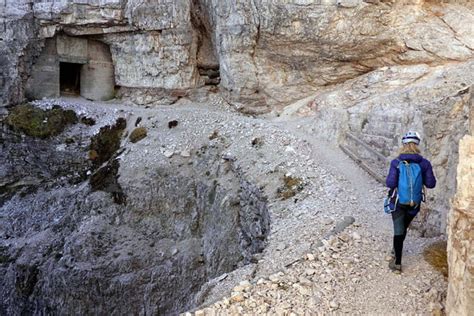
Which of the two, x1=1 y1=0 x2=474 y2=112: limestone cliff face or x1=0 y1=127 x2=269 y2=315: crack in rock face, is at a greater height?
x1=1 y1=0 x2=474 y2=112: limestone cliff face

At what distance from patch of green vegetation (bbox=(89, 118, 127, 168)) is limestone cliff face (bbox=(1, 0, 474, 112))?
396 cm

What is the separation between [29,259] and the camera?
62.4 ft

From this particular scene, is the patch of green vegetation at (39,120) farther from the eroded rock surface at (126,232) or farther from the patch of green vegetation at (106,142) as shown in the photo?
the eroded rock surface at (126,232)

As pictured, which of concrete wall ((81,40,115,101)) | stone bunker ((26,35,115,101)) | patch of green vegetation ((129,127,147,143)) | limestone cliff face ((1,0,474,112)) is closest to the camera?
limestone cliff face ((1,0,474,112))

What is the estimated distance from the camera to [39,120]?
86.3ft

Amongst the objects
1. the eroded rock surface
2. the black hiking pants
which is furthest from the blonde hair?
the eroded rock surface

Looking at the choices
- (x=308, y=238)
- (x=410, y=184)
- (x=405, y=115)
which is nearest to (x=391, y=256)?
(x=410, y=184)

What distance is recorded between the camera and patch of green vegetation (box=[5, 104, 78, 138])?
2569 centimetres

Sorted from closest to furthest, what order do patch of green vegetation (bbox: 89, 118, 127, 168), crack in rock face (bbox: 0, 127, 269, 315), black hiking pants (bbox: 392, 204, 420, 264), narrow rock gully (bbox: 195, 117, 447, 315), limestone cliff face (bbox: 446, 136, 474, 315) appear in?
limestone cliff face (bbox: 446, 136, 474, 315)
narrow rock gully (bbox: 195, 117, 447, 315)
black hiking pants (bbox: 392, 204, 420, 264)
crack in rock face (bbox: 0, 127, 269, 315)
patch of green vegetation (bbox: 89, 118, 127, 168)

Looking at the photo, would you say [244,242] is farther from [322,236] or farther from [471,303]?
[471,303]

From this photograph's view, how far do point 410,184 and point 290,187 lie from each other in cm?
864

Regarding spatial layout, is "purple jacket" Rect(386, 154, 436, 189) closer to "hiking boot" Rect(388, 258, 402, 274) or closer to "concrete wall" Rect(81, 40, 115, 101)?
"hiking boot" Rect(388, 258, 402, 274)

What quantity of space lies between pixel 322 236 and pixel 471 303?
579cm

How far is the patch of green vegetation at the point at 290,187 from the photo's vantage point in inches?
644
